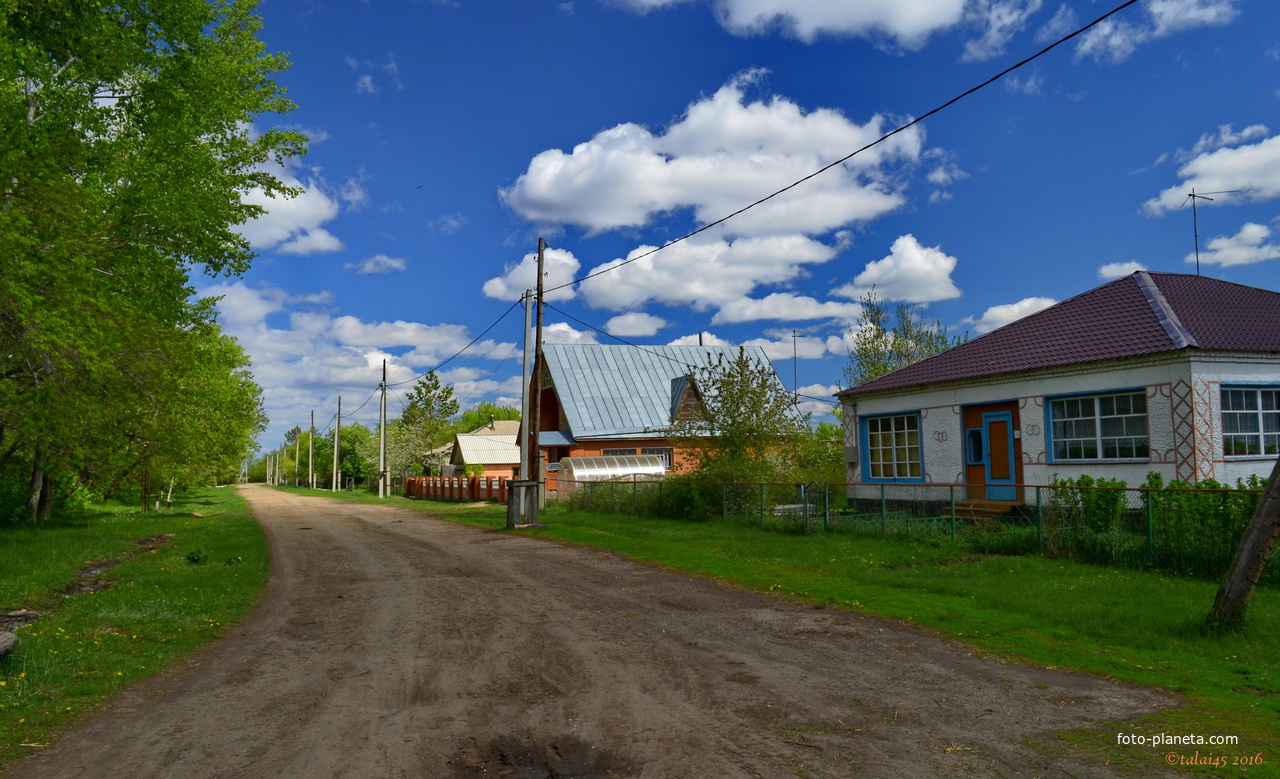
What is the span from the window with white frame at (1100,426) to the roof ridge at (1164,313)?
1.37 m

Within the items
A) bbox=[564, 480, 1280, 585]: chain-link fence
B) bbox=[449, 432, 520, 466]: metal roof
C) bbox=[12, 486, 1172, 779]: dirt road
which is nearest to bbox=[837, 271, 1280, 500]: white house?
bbox=[564, 480, 1280, 585]: chain-link fence

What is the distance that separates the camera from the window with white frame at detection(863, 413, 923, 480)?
21.8m

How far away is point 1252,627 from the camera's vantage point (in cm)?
816

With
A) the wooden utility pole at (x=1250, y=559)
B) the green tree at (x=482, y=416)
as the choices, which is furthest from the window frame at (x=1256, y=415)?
the green tree at (x=482, y=416)

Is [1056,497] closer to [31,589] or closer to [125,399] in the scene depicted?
[31,589]

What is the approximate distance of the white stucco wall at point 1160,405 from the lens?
1557cm

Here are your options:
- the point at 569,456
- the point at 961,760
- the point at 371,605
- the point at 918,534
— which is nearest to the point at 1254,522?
the point at 961,760

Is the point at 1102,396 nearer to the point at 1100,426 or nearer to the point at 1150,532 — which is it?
the point at 1100,426

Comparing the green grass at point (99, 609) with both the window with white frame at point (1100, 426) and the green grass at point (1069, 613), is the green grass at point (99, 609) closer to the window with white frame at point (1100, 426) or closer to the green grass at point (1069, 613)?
the green grass at point (1069, 613)

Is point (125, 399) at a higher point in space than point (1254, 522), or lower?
higher

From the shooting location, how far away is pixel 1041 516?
14070 mm

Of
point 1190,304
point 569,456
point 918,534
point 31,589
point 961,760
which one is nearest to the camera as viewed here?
point 961,760

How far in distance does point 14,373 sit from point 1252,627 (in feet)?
66.0

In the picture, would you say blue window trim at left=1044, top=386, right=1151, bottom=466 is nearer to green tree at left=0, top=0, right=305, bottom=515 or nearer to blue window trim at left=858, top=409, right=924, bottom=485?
blue window trim at left=858, top=409, right=924, bottom=485
